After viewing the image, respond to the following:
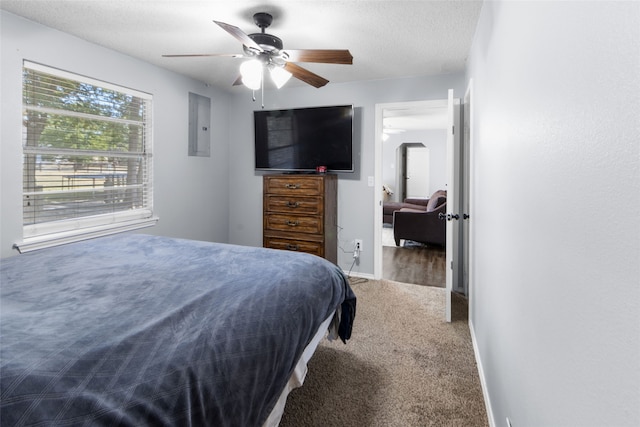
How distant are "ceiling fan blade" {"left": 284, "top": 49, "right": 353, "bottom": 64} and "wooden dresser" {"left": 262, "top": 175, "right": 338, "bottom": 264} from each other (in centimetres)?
156

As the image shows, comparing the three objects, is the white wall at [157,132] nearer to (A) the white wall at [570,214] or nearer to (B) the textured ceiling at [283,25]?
(B) the textured ceiling at [283,25]

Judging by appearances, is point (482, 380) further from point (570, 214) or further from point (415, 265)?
point (415, 265)

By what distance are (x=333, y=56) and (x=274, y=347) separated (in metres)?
1.81

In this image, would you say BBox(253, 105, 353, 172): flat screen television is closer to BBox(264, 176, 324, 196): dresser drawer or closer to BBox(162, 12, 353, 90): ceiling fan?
BBox(264, 176, 324, 196): dresser drawer

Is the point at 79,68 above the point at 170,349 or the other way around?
above

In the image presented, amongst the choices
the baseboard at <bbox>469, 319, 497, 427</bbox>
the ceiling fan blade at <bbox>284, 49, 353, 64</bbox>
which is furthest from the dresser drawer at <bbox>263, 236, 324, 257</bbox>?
the ceiling fan blade at <bbox>284, 49, 353, 64</bbox>

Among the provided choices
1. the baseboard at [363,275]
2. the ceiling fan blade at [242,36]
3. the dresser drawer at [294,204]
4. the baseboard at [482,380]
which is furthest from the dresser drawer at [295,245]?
the ceiling fan blade at [242,36]

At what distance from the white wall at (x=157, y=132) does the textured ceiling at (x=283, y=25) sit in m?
0.12

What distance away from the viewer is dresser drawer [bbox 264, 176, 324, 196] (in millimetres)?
3840

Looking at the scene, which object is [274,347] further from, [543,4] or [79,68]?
[79,68]

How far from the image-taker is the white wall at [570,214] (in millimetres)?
535

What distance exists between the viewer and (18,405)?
2.64 feet

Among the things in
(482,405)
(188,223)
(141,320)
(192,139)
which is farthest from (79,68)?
(482,405)

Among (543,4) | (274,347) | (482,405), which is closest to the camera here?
(543,4)
